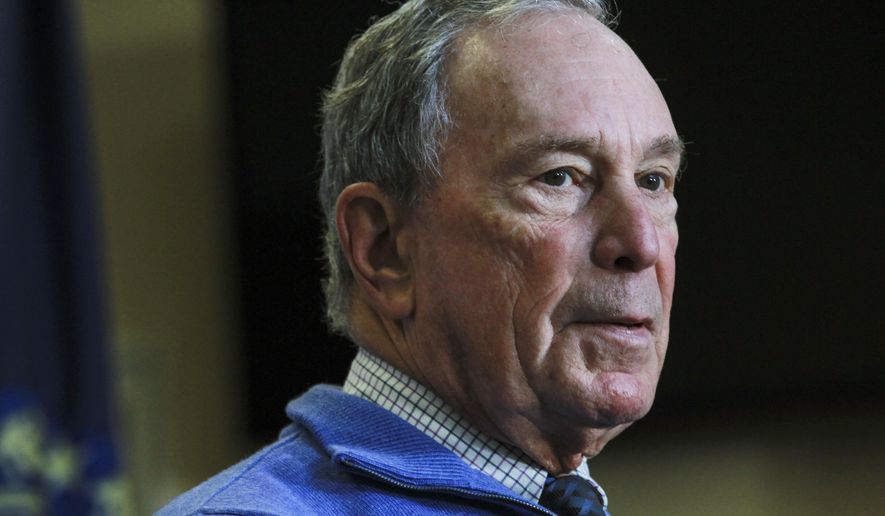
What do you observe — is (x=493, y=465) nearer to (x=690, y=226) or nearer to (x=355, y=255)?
(x=355, y=255)

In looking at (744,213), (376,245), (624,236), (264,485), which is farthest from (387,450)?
(744,213)

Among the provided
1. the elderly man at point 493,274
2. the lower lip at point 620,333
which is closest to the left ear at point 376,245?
the elderly man at point 493,274

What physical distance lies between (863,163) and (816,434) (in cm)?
92

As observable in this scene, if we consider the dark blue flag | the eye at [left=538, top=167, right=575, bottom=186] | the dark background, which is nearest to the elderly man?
the eye at [left=538, top=167, right=575, bottom=186]

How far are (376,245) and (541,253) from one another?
0.23m

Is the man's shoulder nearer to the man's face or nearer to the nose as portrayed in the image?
the man's face

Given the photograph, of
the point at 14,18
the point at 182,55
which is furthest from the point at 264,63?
the point at 14,18

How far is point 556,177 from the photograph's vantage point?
1.50 m

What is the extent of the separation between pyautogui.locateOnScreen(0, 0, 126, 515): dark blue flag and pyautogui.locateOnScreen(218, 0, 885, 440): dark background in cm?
67

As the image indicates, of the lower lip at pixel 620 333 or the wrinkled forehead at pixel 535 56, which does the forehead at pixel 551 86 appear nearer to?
the wrinkled forehead at pixel 535 56

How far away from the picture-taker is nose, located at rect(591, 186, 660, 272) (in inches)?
57.3

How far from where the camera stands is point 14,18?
9.38ft

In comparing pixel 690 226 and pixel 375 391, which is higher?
pixel 375 391

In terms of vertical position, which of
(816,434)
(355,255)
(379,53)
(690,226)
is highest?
(379,53)
